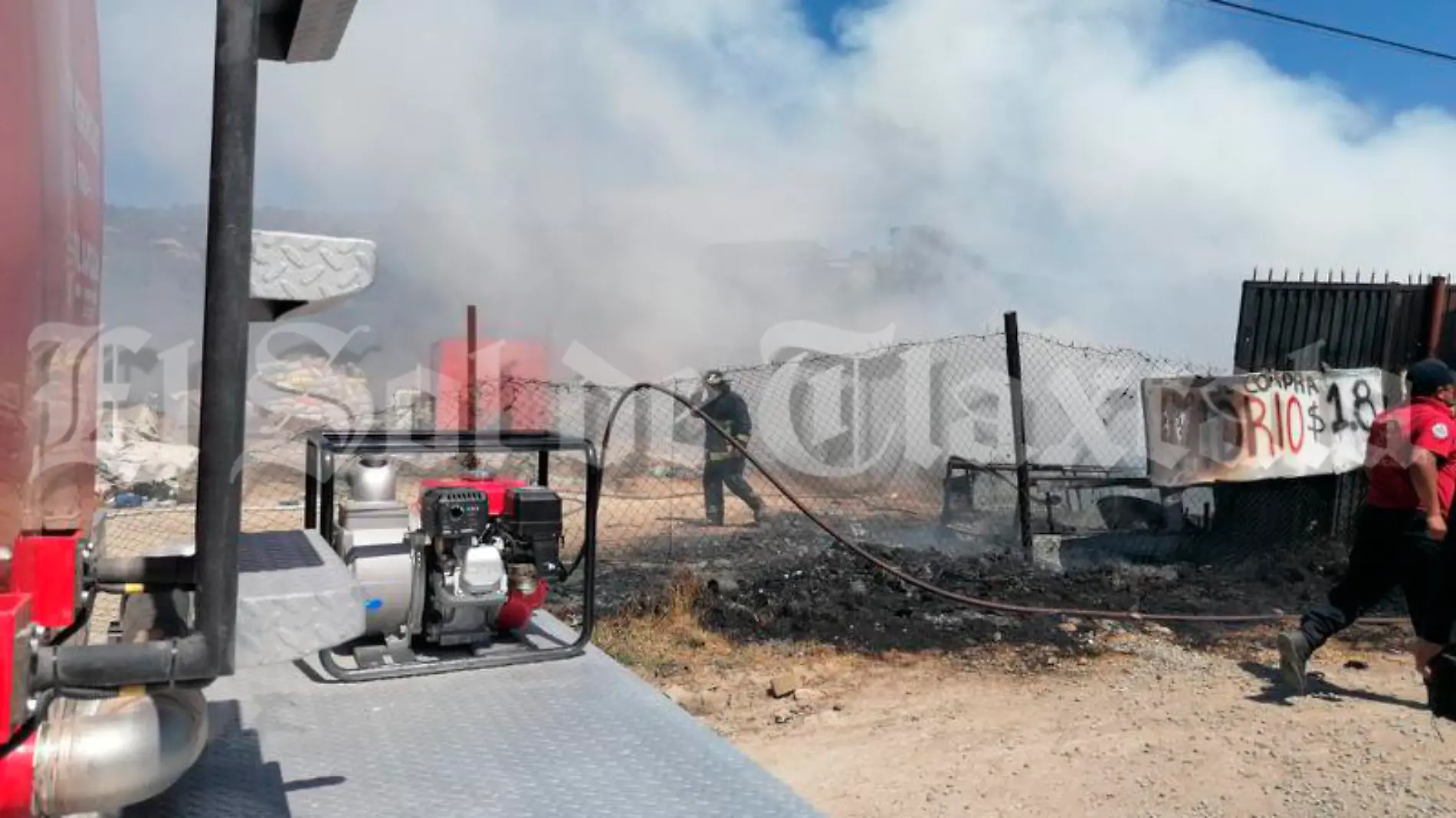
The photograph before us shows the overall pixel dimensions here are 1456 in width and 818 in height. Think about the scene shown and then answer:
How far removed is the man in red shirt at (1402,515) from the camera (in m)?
4.72

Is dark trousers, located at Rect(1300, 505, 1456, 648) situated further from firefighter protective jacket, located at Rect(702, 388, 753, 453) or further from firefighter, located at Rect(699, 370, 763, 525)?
firefighter protective jacket, located at Rect(702, 388, 753, 453)

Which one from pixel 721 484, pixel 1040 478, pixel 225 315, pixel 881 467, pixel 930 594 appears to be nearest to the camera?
pixel 225 315

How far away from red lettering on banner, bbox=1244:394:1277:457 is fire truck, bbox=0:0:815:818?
5.05 metres

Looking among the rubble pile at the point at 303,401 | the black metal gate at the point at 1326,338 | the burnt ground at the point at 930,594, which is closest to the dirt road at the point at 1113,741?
the burnt ground at the point at 930,594

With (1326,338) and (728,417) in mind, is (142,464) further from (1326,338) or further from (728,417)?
(1326,338)

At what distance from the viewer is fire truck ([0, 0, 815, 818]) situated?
55.7 inches

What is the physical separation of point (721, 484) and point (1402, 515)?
636 cm

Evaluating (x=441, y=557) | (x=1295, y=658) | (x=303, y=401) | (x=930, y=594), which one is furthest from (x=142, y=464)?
(x=1295, y=658)

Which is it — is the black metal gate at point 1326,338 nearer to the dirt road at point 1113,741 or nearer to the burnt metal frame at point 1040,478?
the burnt metal frame at point 1040,478

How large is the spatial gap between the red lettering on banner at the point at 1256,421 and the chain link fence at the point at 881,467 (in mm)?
654

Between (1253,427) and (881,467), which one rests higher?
(1253,427)

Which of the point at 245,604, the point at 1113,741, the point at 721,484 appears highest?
the point at 245,604

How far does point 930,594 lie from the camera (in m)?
6.39

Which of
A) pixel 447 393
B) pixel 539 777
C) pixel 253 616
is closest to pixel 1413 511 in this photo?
pixel 539 777
